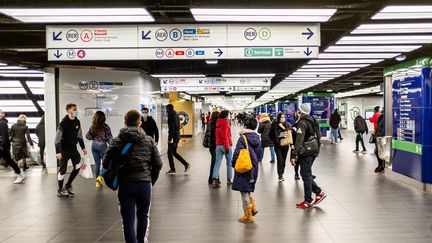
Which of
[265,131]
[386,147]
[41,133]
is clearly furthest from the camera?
[41,133]

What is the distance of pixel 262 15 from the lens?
6.79 meters

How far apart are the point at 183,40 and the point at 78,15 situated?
1778 mm


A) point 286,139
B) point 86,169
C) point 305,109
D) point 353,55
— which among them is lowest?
point 86,169

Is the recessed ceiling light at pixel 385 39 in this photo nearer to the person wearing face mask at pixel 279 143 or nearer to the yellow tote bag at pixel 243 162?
the person wearing face mask at pixel 279 143

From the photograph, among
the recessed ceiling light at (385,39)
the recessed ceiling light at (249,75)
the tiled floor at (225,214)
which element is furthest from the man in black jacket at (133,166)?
the recessed ceiling light at (249,75)

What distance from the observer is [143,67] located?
14164mm

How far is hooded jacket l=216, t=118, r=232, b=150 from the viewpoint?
884 centimetres

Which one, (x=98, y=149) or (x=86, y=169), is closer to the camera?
(x=86, y=169)

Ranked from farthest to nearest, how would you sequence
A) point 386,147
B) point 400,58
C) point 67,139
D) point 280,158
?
point 386,147
point 280,158
point 400,58
point 67,139

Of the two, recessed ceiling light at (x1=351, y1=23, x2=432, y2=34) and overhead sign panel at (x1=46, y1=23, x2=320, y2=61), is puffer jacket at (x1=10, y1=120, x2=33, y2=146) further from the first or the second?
recessed ceiling light at (x1=351, y1=23, x2=432, y2=34)

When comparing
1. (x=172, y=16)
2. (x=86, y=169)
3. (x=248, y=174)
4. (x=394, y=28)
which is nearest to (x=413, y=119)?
(x=394, y=28)

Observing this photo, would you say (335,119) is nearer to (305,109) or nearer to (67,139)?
(305,109)

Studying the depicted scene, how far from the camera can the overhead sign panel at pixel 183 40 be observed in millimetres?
7660

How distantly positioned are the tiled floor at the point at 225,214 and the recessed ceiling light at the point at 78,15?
3018 mm
